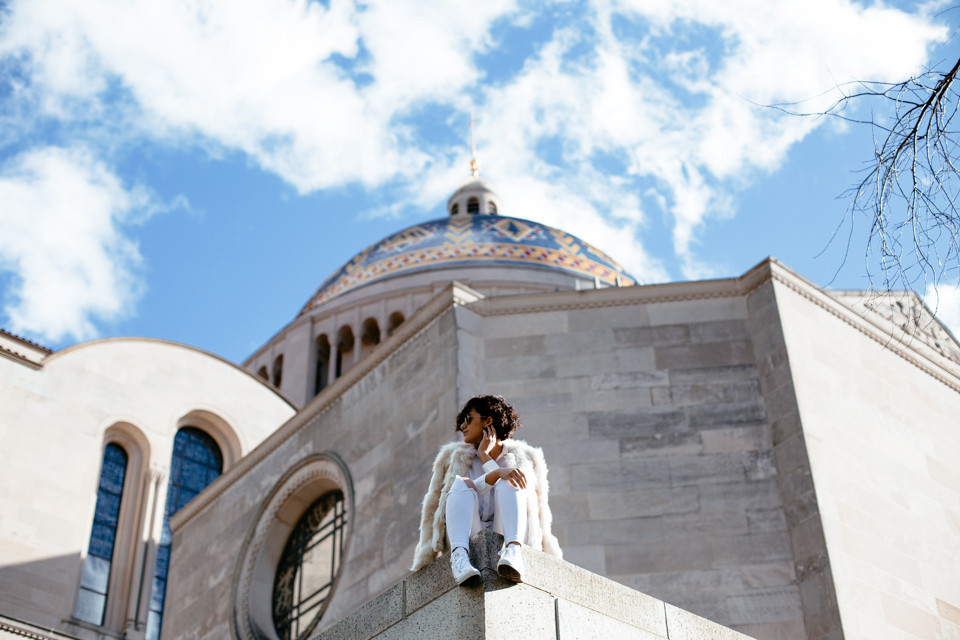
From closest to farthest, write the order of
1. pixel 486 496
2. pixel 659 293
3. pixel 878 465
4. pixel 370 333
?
pixel 486 496
pixel 878 465
pixel 659 293
pixel 370 333

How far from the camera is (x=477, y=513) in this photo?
7.57 meters

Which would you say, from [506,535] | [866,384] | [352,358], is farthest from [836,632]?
[352,358]

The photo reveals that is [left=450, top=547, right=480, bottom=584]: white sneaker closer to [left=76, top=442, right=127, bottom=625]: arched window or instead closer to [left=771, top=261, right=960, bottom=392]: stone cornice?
[left=771, top=261, right=960, bottom=392]: stone cornice

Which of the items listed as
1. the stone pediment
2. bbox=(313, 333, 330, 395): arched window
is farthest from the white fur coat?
bbox=(313, 333, 330, 395): arched window

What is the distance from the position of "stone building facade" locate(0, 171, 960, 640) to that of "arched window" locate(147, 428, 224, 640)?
14.0ft

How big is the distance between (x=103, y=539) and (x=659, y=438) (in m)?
11.8

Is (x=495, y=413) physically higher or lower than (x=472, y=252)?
lower

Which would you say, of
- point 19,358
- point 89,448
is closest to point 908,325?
point 89,448

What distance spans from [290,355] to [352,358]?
240 centimetres

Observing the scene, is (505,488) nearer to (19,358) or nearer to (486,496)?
(486,496)

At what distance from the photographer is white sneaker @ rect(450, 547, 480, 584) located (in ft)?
22.8

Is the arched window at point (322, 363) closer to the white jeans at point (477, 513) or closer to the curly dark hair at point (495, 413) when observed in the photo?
the curly dark hair at point (495, 413)

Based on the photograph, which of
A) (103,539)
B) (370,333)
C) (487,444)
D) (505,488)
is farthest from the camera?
(370,333)

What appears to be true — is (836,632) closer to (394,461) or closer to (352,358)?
(394,461)
